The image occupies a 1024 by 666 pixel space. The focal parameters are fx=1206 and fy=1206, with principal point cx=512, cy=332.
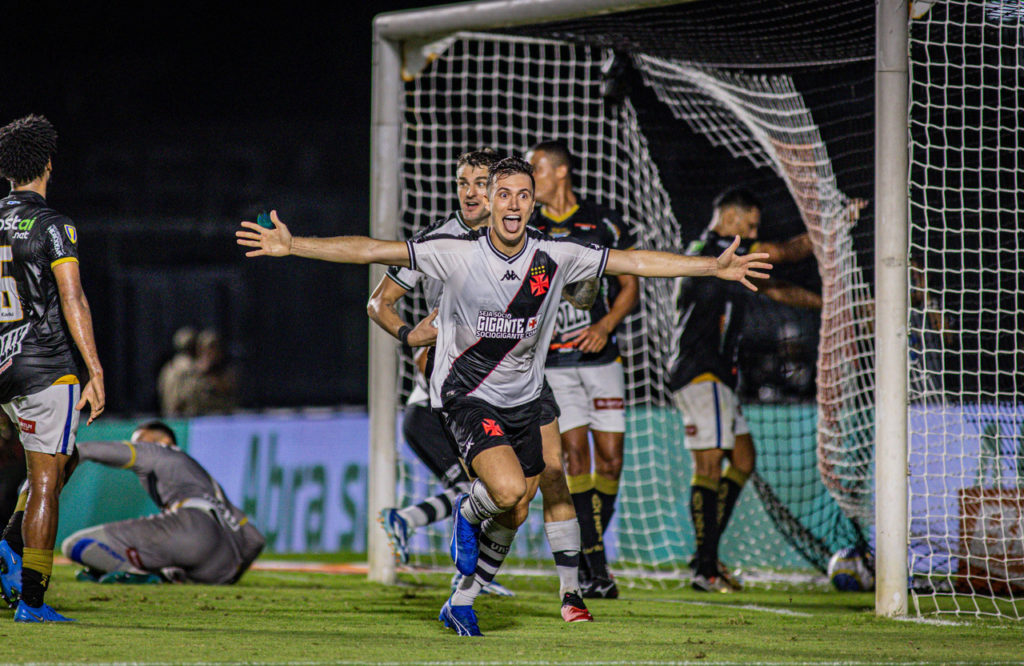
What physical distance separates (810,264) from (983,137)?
1567mm

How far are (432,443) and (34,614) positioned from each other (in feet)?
7.75

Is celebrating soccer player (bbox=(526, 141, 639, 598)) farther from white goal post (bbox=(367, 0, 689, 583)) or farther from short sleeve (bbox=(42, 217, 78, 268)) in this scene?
short sleeve (bbox=(42, 217, 78, 268))

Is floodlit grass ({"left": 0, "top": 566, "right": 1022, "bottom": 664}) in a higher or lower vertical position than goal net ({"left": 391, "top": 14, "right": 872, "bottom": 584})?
lower

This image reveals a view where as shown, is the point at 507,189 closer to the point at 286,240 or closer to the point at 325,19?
the point at 286,240

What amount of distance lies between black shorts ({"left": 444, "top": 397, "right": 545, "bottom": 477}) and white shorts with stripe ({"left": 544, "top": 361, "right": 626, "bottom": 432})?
4.67 feet

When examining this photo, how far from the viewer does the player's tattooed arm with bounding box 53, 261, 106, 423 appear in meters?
4.79

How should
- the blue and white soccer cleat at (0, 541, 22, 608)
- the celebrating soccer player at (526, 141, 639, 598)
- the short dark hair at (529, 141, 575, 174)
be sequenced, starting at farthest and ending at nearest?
1. the short dark hair at (529, 141, 575, 174)
2. the celebrating soccer player at (526, 141, 639, 598)
3. the blue and white soccer cleat at (0, 541, 22, 608)

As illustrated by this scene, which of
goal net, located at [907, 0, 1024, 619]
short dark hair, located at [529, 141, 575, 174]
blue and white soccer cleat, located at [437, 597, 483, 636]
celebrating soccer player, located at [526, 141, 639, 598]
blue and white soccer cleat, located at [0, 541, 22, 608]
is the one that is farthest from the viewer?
short dark hair, located at [529, 141, 575, 174]

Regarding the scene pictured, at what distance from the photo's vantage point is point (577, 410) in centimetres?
651

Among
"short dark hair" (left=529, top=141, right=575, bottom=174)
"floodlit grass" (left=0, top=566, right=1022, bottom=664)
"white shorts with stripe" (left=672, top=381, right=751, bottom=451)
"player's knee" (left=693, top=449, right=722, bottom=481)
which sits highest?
"short dark hair" (left=529, top=141, right=575, bottom=174)

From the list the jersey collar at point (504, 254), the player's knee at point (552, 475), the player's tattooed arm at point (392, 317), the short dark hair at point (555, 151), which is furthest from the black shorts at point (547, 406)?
the short dark hair at point (555, 151)

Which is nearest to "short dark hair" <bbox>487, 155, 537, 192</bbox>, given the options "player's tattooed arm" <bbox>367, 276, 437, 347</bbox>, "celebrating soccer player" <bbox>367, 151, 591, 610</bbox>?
"celebrating soccer player" <bbox>367, 151, 591, 610</bbox>

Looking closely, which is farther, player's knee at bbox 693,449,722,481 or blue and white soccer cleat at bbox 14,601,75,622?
player's knee at bbox 693,449,722,481

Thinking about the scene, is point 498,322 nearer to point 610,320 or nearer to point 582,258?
point 582,258
